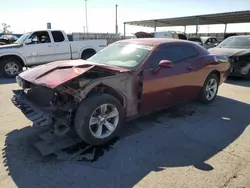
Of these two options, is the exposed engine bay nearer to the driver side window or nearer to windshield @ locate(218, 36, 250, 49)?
the driver side window

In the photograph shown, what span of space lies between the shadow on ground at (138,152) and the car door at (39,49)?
641 cm

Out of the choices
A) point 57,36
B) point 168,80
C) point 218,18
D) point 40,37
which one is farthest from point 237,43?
point 218,18

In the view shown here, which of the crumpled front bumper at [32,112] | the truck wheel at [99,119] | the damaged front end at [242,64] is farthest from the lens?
the damaged front end at [242,64]

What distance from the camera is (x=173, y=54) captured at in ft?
16.4

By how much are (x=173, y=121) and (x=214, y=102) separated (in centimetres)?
201

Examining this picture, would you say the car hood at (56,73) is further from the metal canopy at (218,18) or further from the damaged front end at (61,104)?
the metal canopy at (218,18)

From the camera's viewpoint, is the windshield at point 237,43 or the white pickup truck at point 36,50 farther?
the windshield at point 237,43

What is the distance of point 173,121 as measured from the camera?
15.9 feet

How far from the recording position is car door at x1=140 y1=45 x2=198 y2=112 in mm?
4270

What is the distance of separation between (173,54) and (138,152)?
2341mm

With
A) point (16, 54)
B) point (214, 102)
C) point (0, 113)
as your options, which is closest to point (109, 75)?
point (0, 113)

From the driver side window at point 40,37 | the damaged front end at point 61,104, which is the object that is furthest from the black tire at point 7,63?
the damaged front end at point 61,104

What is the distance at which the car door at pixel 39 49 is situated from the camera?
997cm

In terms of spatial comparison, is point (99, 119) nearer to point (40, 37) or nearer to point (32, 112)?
point (32, 112)
